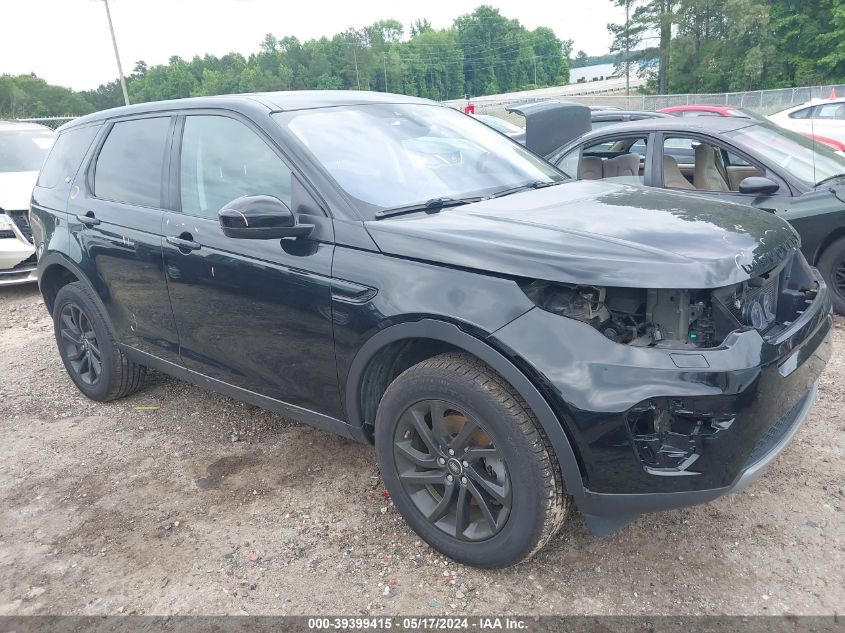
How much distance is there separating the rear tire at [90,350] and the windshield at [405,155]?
2054mm

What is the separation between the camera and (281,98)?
3.46 meters

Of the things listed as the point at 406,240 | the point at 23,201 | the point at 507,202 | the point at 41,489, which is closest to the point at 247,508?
the point at 41,489

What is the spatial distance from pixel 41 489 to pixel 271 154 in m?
2.22

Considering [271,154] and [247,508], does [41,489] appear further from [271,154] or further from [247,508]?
[271,154]

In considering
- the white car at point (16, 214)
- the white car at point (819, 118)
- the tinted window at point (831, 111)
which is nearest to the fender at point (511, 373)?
the white car at point (16, 214)

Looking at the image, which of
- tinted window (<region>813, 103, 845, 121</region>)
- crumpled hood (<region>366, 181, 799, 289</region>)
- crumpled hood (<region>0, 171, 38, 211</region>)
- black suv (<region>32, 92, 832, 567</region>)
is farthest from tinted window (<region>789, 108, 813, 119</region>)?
crumpled hood (<region>0, 171, 38, 211</region>)

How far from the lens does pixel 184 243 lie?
3410 millimetres

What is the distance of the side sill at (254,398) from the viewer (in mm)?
3051

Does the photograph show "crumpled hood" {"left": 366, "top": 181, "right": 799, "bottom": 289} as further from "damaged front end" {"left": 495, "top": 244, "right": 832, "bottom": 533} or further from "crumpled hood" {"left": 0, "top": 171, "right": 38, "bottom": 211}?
"crumpled hood" {"left": 0, "top": 171, "right": 38, "bottom": 211}

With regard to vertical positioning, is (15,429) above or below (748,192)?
below

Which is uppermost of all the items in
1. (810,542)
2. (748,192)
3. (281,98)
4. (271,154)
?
(281,98)

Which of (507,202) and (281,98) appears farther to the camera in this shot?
(281,98)

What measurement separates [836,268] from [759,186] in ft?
3.20

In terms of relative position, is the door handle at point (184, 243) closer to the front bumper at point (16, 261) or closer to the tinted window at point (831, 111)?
the front bumper at point (16, 261)
